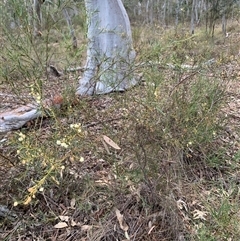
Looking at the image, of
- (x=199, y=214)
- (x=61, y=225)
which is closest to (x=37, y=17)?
(x=61, y=225)

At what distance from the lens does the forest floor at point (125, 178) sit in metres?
1.97

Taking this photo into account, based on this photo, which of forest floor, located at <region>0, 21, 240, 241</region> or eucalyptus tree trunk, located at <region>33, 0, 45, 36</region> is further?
→ eucalyptus tree trunk, located at <region>33, 0, 45, 36</region>

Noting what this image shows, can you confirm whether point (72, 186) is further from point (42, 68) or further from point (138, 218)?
point (42, 68)

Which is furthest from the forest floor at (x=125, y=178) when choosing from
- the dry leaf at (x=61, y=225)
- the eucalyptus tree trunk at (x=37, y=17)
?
the eucalyptus tree trunk at (x=37, y=17)

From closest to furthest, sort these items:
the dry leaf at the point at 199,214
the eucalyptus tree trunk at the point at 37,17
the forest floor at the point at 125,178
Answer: the forest floor at the point at 125,178 → the dry leaf at the point at 199,214 → the eucalyptus tree trunk at the point at 37,17

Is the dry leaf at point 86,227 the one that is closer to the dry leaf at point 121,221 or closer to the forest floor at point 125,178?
the forest floor at point 125,178

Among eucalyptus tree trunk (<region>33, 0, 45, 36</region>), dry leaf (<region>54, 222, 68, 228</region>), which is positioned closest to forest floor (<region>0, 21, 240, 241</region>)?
dry leaf (<region>54, 222, 68, 228</region>)

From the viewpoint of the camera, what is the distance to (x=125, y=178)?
6.89 feet

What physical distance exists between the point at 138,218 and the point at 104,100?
1472 millimetres

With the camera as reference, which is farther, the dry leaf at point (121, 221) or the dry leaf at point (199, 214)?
the dry leaf at point (199, 214)

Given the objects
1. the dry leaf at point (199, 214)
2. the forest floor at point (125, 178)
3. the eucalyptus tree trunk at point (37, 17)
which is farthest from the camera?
the eucalyptus tree trunk at point (37, 17)

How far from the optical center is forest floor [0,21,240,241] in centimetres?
197

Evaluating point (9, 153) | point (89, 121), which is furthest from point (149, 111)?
point (9, 153)

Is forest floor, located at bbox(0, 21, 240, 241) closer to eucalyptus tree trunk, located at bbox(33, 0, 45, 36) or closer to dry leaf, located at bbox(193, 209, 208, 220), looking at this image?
dry leaf, located at bbox(193, 209, 208, 220)
